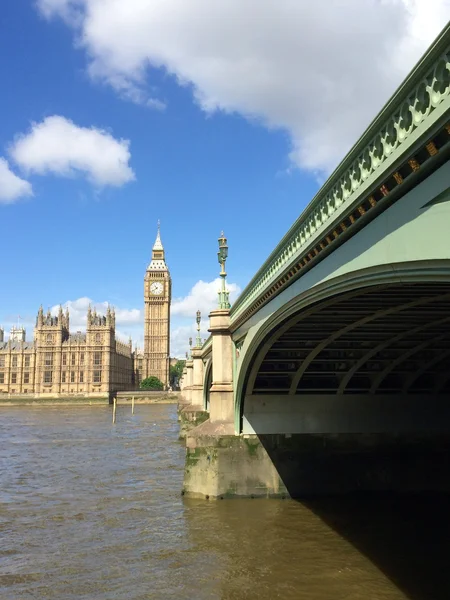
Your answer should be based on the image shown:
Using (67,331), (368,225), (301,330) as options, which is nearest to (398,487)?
(301,330)

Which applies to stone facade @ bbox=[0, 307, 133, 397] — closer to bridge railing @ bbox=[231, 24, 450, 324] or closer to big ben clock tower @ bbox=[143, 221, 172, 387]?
big ben clock tower @ bbox=[143, 221, 172, 387]

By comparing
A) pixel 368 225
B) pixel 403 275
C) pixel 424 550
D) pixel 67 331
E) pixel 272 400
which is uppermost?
pixel 67 331

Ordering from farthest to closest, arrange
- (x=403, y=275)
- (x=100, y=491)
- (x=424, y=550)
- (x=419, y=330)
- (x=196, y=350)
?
(x=196, y=350) < (x=100, y=491) < (x=419, y=330) < (x=424, y=550) < (x=403, y=275)

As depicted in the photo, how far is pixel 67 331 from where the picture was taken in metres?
112

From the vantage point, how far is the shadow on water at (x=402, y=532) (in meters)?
9.80

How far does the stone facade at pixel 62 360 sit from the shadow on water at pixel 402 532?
9042 cm

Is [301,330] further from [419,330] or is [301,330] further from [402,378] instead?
[402,378]

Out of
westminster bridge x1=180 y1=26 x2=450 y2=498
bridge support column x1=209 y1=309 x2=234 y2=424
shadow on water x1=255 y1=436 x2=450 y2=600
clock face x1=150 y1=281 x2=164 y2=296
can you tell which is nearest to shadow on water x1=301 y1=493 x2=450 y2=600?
shadow on water x1=255 y1=436 x2=450 y2=600

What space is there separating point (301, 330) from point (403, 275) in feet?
24.2

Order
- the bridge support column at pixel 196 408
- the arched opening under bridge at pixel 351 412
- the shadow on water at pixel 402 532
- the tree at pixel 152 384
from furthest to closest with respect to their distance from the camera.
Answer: the tree at pixel 152 384 → the bridge support column at pixel 196 408 → the arched opening under bridge at pixel 351 412 → the shadow on water at pixel 402 532

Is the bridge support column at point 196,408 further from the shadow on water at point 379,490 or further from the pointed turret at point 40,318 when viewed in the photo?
the pointed turret at point 40,318

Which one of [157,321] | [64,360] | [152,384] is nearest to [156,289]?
[157,321]

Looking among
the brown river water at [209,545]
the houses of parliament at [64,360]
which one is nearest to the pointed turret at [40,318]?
the houses of parliament at [64,360]

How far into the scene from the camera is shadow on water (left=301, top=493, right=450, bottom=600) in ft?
32.1
